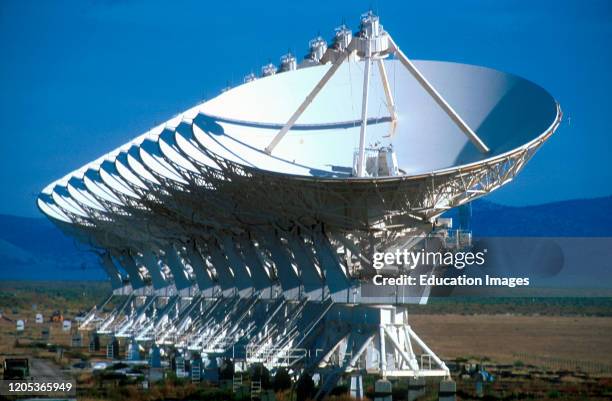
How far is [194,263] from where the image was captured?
2475 inches

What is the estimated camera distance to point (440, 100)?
42.4 metres

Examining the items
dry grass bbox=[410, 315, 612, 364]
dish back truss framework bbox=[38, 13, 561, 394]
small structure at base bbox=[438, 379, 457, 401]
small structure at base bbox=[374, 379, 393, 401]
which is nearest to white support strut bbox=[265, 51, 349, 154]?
dish back truss framework bbox=[38, 13, 561, 394]

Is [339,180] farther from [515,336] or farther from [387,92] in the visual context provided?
[515,336]

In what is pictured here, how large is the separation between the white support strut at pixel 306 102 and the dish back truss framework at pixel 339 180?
0.04 meters

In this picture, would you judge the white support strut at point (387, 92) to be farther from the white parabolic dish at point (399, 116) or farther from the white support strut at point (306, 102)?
the white support strut at point (306, 102)

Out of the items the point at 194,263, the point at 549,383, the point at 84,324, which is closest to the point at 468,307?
the point at 84,324

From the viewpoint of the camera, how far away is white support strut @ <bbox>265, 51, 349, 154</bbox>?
1735 inches

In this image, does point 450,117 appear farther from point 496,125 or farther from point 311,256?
point 311,256

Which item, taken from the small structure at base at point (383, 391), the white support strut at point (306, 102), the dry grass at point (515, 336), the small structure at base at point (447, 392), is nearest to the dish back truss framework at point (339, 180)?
the white support strut at point (306, 102)

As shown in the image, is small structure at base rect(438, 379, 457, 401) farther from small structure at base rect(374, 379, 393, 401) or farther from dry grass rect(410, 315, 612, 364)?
dry grass rect(410, 315, 612, 364)

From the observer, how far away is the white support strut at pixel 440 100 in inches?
1633

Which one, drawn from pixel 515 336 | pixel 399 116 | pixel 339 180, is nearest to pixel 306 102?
pixel 399 116

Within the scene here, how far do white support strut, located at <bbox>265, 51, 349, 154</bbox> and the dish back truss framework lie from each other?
0.15ft

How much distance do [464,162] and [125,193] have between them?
24636 millimetres
